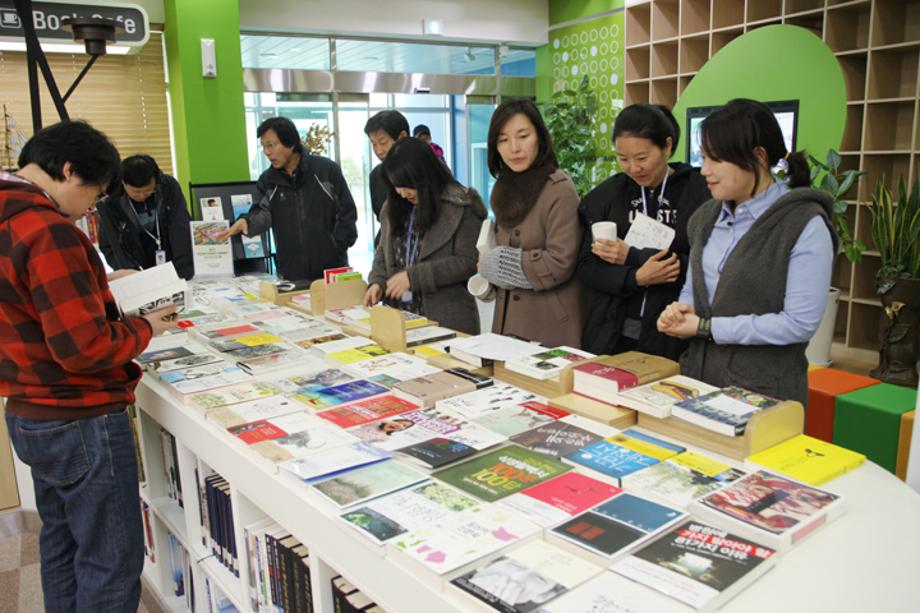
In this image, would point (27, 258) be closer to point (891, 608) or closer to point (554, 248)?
point (554, 248)

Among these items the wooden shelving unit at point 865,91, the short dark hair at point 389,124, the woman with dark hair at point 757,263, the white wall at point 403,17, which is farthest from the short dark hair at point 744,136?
the white wall at point 403,17

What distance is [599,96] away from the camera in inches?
328

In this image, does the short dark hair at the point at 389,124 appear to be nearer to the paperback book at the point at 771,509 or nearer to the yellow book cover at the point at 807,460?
the yellow book cover at the point at 807,460

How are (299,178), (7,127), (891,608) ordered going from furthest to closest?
1. (7,127)
2. (299,178)
3. (891,608)

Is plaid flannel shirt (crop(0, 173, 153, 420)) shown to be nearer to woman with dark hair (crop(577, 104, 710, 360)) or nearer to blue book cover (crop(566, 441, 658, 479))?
blue book cover (crop(566, 441, 658, 479))

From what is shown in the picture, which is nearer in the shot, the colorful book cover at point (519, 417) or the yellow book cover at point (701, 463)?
the yellow book cover at point (701, 463)

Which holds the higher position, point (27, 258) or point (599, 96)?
point (599, 96)

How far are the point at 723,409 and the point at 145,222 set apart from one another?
121 inches

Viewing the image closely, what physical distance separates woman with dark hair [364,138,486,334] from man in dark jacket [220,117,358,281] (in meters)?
1.07

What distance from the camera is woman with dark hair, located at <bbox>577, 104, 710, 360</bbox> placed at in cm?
230

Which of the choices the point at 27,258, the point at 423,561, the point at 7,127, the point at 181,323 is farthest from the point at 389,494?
the point at 7,127

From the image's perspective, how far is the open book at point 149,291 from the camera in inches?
82.4

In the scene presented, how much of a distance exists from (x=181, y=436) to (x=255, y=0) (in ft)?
19.3

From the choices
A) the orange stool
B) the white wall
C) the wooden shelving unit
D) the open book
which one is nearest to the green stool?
the orange stool
